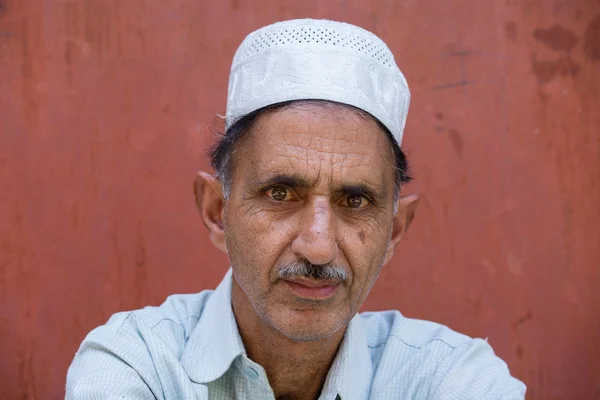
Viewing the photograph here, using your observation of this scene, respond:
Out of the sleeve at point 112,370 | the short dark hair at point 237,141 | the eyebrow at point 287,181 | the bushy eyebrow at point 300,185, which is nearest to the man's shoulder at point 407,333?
the short dark hair at point 237,141

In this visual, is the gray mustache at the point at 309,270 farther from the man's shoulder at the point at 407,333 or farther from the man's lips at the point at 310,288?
the man's shoulder at the point at 407,333

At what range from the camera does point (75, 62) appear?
312 cm

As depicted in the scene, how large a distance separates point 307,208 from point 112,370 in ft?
2.26

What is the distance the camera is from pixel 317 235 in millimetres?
2098

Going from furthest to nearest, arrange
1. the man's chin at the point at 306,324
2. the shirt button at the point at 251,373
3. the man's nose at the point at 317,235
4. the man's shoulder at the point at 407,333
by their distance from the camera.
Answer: the man's shoulder at the point at 407,333 → the shirt button at the point at 251,373 → the man's chin at the point at 306,324 → the man's nose at the point at 317,235

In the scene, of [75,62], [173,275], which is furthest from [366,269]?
[75,62]

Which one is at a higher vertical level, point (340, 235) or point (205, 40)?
point (205, 40)

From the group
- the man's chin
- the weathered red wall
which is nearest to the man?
the man's chin

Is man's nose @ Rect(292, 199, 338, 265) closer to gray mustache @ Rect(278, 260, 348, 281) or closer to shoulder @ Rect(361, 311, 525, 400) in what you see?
gray mustache @ Rect(278, 260, 348, 281)

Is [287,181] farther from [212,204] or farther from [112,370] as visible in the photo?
[112,370]

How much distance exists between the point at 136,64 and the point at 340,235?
4.45 ft

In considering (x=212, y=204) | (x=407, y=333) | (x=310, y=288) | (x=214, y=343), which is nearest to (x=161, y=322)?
(x=214, y=343)

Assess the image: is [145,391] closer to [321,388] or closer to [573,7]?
[321,388]

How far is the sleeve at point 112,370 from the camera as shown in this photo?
209 cm
